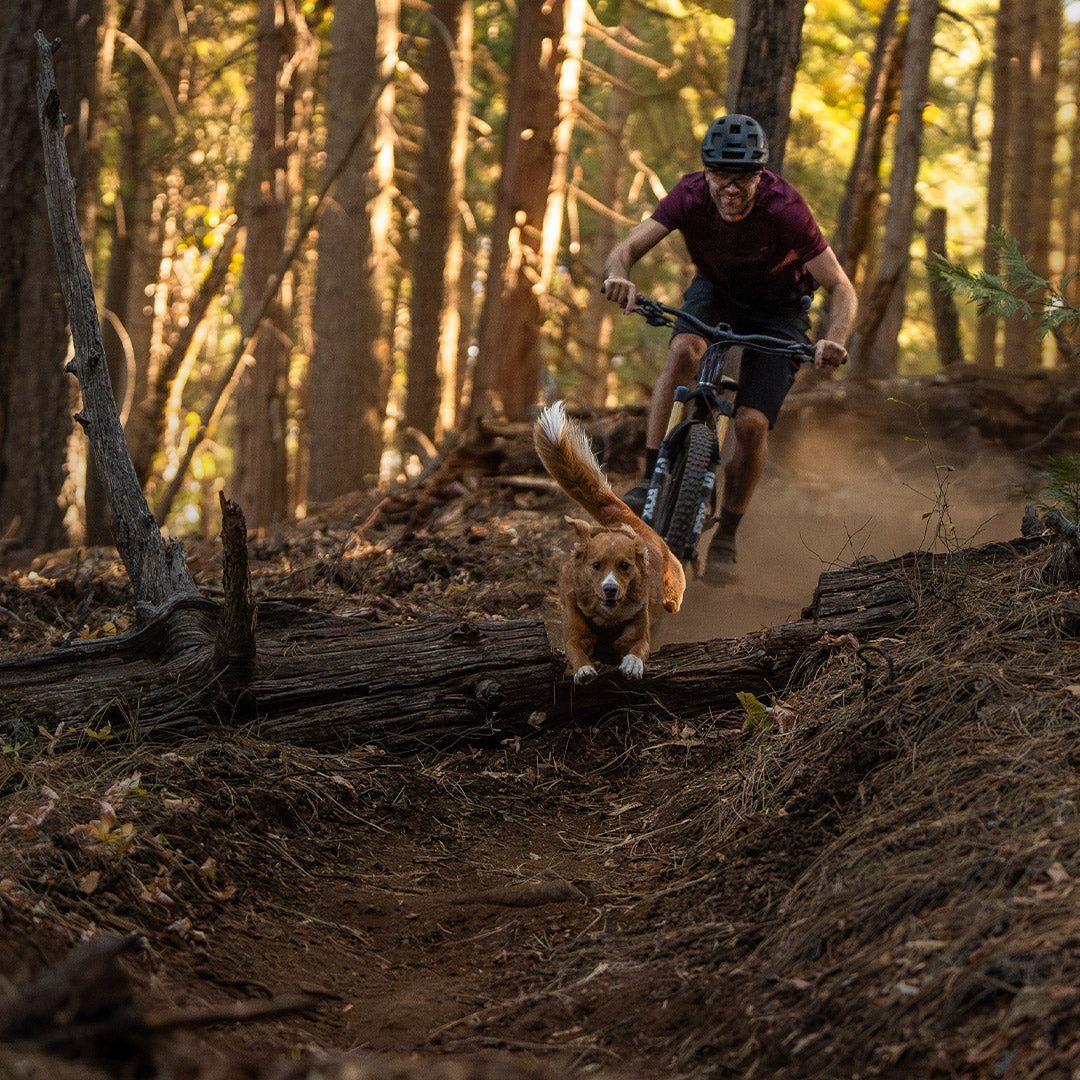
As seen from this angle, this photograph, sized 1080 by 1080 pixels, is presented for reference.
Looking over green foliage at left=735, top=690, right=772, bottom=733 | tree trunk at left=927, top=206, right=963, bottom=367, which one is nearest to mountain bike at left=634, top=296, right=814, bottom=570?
green foliage at left=735, top=690, right=772, bottom=733

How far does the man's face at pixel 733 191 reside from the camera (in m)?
6.54

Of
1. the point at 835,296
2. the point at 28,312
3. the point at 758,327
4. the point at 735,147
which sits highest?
the point at 735,147

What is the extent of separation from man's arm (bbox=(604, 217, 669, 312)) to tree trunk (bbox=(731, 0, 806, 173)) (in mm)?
2926

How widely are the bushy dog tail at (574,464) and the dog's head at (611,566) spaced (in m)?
0.46

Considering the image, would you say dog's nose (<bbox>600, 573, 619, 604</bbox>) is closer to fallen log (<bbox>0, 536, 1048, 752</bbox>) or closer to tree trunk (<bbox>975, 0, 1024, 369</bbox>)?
fallen log (<bbox>0, 536, 1048, 752</bbox>)

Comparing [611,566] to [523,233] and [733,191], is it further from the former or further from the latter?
[523,233]

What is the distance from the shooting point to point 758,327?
7.25 metres

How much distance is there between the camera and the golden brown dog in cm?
583

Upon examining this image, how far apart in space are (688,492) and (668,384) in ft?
2.69

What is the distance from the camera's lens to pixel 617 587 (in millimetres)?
5637

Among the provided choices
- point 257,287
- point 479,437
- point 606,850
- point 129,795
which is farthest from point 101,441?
point 257,287

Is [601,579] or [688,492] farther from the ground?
[688,492]

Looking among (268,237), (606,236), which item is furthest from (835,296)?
(606,236)

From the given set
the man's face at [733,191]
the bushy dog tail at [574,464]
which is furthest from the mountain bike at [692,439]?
the man's face at [733,191]
